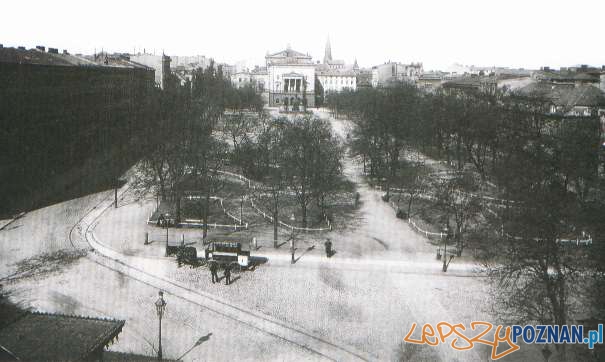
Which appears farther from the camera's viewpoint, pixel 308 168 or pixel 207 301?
pixel 308 168

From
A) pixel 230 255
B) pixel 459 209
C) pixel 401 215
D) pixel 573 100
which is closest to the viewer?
pixel 230 255

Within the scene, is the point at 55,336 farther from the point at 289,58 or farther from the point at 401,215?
the point at 289,58

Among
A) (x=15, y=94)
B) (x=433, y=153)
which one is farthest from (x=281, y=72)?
(x=15, y=94)

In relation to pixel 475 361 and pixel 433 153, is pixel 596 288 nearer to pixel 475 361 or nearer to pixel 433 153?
pixel 475 361

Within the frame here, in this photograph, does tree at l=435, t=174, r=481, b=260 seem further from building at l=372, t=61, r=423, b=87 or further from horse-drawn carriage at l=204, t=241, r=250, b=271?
building at l=372, t=61, r=423, b=87

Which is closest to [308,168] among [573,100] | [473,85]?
[573,100]

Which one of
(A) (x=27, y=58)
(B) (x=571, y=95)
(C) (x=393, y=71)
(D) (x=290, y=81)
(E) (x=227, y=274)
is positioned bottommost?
(E) (x=227, y=274)

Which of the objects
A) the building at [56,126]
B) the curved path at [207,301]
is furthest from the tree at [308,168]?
the building at [56,126]

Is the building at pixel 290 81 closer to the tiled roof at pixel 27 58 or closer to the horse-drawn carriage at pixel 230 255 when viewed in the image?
the tiled roof at pixel 27 58
